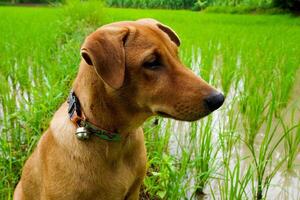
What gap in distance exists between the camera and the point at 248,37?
745 cm

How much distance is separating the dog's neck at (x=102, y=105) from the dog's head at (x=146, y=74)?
3 centimetres

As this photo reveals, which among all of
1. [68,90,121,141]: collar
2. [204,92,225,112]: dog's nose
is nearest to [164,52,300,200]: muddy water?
[204,92,225,112]: dog's nose

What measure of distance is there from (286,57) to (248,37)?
238cm

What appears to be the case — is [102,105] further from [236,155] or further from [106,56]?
[236,155]

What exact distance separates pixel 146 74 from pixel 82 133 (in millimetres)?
426

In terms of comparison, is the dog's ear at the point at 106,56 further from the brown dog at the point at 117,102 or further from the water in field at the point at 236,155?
the water in field at the point at 236,155

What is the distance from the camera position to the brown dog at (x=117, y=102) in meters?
1.95

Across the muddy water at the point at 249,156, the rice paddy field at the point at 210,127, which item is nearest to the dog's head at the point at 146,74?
the rice paddy field at the point at 210,127

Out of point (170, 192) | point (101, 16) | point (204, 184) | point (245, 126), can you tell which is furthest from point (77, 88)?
point (101, 16)

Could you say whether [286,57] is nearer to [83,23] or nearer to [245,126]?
[245,126]

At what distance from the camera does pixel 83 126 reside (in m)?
2.11

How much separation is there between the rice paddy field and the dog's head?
701 millimetres

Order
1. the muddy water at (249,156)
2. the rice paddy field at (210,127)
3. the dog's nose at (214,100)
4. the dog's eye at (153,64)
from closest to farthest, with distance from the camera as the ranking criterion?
the dog's nose at (214,100), the dog's eye at (153,64), the rice paddy field at (210,127), the muddy water at (249,156)

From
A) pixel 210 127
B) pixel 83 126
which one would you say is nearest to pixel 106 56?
pixel 83 126
